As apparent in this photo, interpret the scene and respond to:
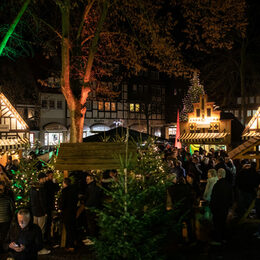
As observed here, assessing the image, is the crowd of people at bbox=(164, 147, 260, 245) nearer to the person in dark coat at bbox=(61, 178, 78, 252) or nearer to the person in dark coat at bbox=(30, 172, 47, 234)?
the person in dark coat at bbox=(61, 178, 78, 252)

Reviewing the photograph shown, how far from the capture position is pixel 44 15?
1432cm

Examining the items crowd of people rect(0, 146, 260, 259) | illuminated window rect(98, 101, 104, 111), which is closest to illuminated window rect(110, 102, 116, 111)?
illuminated window rect(98, 101, 104, 111)

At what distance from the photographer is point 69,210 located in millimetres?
6977

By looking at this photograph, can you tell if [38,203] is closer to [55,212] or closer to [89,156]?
[55,212]

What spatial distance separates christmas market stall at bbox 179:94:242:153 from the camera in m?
21.7

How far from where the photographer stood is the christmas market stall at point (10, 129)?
1554cm

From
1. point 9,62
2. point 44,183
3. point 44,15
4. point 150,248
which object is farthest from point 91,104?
point 150,248

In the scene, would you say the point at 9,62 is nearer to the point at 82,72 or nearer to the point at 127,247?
the point at 82,72

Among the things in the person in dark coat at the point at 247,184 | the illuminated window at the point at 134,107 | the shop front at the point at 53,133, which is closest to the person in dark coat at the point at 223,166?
the person in dark coat at the point at 247,184

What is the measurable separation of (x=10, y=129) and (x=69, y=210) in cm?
1178

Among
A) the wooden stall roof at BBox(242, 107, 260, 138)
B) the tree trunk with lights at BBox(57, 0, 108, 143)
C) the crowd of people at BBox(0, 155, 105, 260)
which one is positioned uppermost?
the tree trunk with lights at BBox(57, 0, 108, 143)

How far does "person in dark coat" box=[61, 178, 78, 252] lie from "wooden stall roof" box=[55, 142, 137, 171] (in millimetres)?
840

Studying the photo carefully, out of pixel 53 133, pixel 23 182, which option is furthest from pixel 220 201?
pixel 53 133

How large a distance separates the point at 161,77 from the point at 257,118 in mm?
37183
